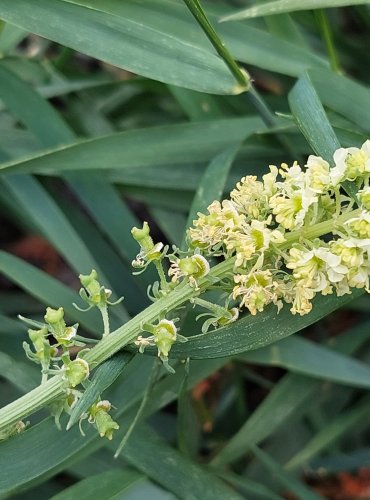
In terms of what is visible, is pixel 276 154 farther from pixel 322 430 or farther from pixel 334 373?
pixel 322 430

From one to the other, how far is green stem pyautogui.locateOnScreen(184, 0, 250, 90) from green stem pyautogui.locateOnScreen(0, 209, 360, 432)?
1.13ft

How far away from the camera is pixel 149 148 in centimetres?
126

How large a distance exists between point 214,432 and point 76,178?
60 cm

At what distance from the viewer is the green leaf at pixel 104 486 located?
1038mm

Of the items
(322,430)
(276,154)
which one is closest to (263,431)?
(322,430)

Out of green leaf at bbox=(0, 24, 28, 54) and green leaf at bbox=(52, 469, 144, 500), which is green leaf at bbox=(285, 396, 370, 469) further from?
green leaf at bbox=(0, 24, 28, 54)

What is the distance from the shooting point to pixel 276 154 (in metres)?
1.36

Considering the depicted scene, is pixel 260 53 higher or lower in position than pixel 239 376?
higher

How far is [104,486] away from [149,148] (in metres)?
0.57

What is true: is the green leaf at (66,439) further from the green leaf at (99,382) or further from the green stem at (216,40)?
the green stem at (216,40)

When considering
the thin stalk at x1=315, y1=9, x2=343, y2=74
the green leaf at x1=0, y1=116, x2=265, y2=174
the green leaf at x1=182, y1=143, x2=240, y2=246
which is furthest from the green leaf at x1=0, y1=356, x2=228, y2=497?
the thin stalk at x1=315, y1=9, x2=343, y2=74

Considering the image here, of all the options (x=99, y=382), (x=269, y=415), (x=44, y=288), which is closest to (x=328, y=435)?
(x=269, y=415)

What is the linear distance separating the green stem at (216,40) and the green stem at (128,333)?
0.34 m

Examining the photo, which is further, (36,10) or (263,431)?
(263,431)
